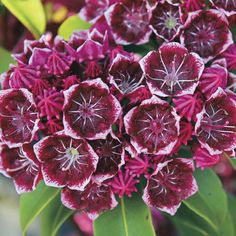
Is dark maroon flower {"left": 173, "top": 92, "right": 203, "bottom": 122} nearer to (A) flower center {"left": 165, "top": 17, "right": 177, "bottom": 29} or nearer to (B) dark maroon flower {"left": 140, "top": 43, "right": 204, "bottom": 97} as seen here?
(B) dark maroon flower {"left": 140, "top": 43, "right": 204, "bottom": 97}

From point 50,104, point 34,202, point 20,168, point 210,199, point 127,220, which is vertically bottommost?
point 210,199

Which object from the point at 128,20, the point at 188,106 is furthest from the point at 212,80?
the point at 128,20

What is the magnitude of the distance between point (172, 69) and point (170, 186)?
0.23m

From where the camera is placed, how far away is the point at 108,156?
3.80ft

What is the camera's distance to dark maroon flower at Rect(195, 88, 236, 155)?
3.80 feet

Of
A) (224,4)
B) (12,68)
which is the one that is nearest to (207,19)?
(224,4)

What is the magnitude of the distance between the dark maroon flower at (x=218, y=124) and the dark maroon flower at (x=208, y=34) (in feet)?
0.45

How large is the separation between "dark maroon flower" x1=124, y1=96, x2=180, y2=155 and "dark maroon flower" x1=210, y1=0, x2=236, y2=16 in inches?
10.7

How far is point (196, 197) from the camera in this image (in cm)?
134

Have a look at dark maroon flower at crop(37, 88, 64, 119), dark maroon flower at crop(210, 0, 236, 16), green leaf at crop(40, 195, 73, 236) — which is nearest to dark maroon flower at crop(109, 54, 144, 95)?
dark maroon flower at crop(37, 88, 64, 119)

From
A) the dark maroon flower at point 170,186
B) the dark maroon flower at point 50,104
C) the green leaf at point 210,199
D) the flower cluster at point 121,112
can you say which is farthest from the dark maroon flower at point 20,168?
the green leaf at point 210,199

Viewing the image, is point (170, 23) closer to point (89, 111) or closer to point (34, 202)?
point (89, 111)

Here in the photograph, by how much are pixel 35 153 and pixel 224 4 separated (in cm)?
50

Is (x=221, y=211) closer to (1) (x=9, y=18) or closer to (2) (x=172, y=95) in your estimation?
(2) (x=172, y=95)
